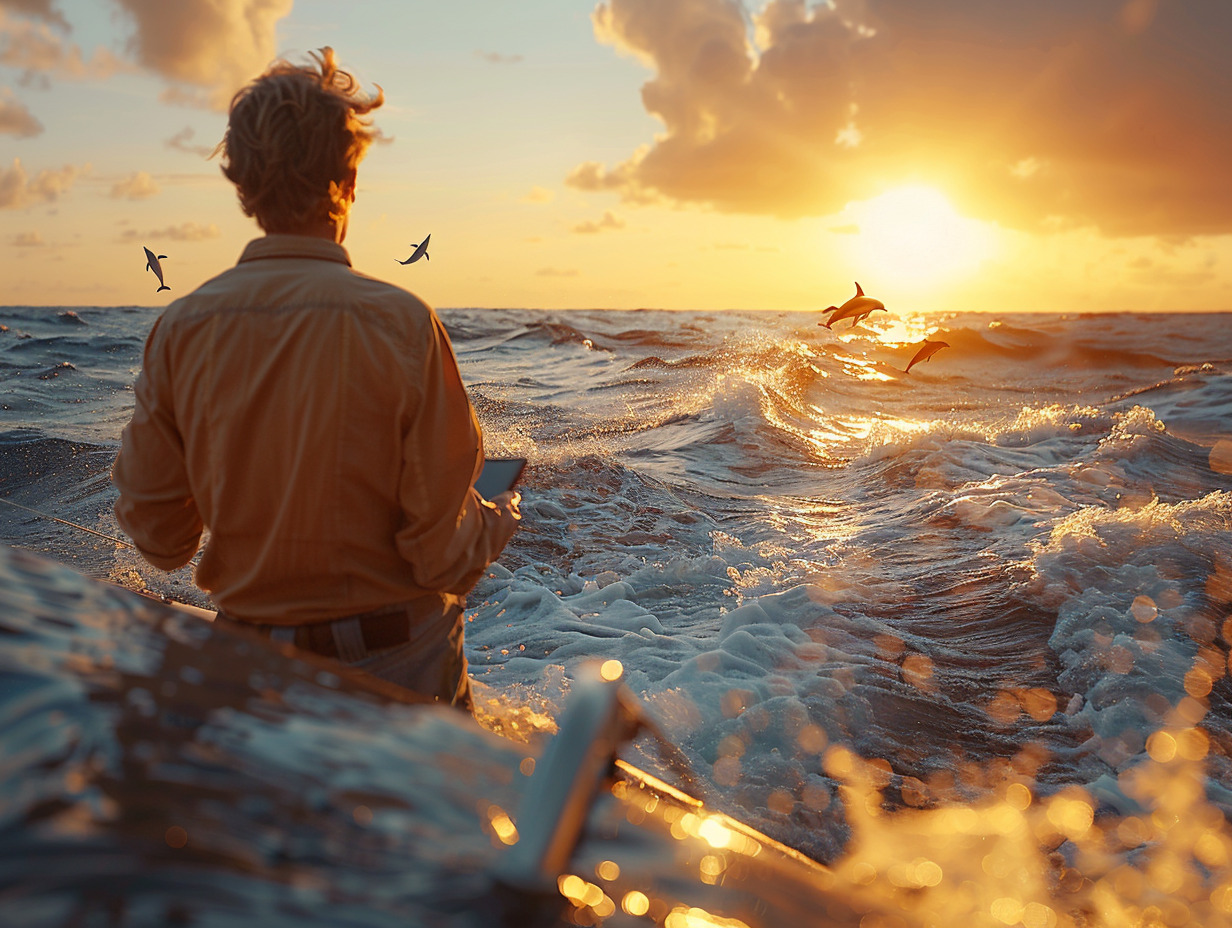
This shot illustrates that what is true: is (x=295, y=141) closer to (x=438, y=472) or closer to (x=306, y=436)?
(x=306, y=436)

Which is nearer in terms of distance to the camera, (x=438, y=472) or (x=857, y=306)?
(x=438, y=472)

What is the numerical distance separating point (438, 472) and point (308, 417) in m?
0.30

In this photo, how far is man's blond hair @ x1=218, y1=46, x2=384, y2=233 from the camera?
1.64 meters

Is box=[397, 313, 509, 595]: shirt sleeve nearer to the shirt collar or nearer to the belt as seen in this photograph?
the belt

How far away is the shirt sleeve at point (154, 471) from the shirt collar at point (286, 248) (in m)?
0.27

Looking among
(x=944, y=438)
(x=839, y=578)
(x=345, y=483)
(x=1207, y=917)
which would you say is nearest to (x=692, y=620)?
(x=839, y=578)

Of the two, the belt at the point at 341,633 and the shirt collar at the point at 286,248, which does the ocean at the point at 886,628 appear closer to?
the belt at the point at 341,633

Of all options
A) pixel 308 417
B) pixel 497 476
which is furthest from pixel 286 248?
pixel 497 476

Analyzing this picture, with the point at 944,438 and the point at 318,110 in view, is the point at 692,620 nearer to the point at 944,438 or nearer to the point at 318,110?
the point at 318,110

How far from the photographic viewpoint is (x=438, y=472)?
1.71 meters

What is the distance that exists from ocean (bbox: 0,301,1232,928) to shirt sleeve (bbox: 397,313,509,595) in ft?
2.55

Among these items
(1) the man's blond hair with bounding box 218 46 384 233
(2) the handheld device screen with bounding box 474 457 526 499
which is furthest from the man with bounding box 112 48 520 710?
(2) the handheld device screen with bounding box 474 457 526 499

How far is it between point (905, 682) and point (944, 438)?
7.67 metres

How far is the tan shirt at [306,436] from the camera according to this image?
161 centimetres
